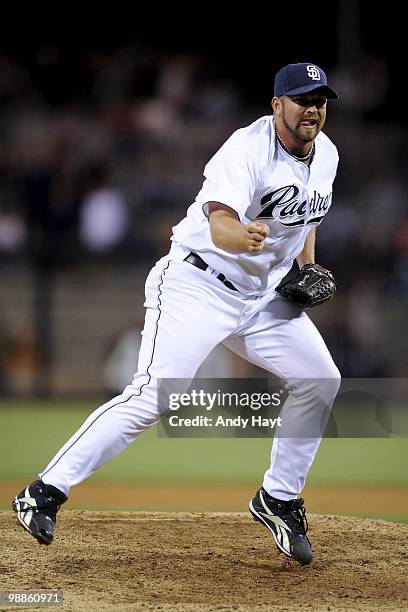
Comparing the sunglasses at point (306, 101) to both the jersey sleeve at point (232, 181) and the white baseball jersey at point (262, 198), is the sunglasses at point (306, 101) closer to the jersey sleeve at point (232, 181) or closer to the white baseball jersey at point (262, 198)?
the white baseball jersey at point (262, 198)

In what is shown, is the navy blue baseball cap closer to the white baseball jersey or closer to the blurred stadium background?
the white baseball jersey

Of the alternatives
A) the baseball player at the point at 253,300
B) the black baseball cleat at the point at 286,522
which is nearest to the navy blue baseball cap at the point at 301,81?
the baseball player at the point at 253,300

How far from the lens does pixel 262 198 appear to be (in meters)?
3.68

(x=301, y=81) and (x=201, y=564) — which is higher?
(x=301, y=81)

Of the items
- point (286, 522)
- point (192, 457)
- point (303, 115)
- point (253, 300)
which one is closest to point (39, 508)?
point (286, 522)

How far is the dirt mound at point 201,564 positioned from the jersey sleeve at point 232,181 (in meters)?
1.36

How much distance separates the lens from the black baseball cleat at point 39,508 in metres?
3.41

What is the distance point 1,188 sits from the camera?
980 cm

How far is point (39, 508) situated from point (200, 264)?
1.10 metres

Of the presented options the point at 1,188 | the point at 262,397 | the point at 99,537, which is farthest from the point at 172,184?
the point at 99,537

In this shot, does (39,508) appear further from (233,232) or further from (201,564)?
(233,232)

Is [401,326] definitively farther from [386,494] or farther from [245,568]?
[245,568]

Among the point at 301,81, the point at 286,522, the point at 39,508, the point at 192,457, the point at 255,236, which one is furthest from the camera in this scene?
the point at 192,457

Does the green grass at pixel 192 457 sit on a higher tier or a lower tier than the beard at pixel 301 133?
lower
